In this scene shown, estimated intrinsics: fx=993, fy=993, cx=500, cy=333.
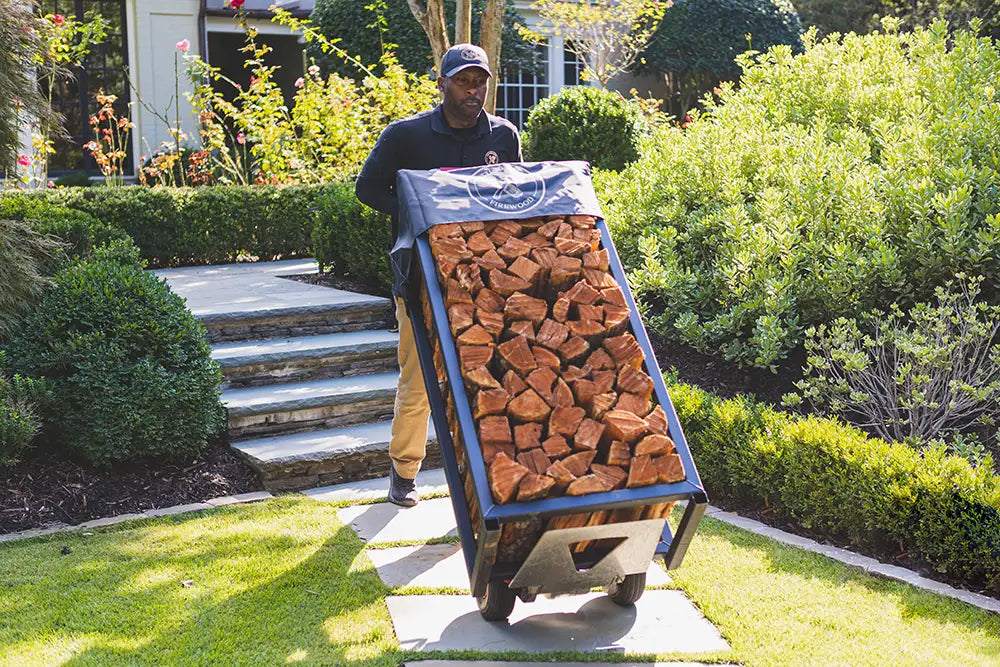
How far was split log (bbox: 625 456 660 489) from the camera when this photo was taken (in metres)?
3.13

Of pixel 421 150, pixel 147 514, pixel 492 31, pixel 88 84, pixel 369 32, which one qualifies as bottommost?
pixel 147 514

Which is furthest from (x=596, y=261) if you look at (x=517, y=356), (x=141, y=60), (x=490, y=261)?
(x=141, y=60)

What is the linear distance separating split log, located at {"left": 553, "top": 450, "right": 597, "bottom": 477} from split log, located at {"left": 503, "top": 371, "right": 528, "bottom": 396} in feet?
0.90

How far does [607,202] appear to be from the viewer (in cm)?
751

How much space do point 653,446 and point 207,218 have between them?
7.03 metres

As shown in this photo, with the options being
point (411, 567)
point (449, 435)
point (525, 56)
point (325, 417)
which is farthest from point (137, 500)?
point (525, 56)

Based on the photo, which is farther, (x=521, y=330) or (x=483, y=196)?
(x=483, y=196)

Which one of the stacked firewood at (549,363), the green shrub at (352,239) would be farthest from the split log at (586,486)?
the green shrub at (352,239)

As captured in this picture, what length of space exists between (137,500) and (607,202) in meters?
4.12

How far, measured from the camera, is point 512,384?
3.24 m

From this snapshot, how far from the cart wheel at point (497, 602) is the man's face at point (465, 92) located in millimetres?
1868

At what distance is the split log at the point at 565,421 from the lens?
3.21 m

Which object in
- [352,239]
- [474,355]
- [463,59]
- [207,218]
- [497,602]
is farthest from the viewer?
[207,218]

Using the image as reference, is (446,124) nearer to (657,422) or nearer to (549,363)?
(549,363)
